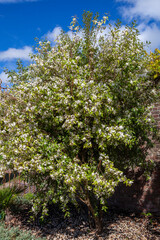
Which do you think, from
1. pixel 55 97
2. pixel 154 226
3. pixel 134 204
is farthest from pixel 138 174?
pixel 55 97

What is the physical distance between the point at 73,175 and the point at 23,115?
1824mm

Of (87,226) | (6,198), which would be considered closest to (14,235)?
(6,198)

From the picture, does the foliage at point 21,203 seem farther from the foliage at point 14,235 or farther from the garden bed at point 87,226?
the foliage at point 14,235

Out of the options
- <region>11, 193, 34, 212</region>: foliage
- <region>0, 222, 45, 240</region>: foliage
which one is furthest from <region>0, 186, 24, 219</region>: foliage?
<region>0, 222, 45, 240</region>: foliage

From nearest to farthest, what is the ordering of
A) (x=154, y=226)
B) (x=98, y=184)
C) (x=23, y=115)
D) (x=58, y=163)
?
1. (x=98, y=184)
2. (x=58, y=163)
3. (x=23, y=115)
4. (x=154, y=226)

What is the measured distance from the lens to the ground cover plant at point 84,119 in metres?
4.66

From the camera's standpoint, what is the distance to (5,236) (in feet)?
17.4

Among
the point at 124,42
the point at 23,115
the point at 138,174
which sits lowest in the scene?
the point at 138,174

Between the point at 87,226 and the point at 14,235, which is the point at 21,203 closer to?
the point at 14,235

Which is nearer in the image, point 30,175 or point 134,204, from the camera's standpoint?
point 30,175

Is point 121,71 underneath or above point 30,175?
above

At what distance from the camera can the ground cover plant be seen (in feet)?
15.3

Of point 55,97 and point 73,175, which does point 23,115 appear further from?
point 73,175

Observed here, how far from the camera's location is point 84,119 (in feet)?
15.6
